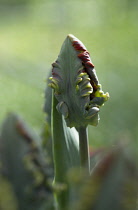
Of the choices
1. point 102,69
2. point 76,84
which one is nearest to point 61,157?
point 76,84

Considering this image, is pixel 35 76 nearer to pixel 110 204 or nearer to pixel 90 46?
pixel 90 46

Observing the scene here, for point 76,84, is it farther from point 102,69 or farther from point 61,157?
point 102,69

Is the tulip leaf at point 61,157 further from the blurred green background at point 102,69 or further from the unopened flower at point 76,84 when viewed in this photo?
the blurred green background at point 102,69

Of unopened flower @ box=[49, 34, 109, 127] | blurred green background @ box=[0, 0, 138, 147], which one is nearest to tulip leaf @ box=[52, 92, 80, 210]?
unopened flower @ box=[49, 34, 109, 127]

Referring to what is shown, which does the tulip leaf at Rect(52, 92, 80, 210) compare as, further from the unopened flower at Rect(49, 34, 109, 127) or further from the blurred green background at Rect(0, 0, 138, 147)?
the blurred green background at Rect(0, 0, 138, 147)

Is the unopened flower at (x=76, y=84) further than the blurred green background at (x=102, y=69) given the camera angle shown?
No

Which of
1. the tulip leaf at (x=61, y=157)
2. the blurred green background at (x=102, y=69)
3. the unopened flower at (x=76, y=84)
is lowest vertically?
the tulip leaf at (x=61, y=157)

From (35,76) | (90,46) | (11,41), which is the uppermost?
(11,41)

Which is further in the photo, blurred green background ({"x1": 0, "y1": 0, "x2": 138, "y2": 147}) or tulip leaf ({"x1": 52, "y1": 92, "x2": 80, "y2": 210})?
blurred green background ({"x1": 0, "y1": 0, "x2": 138, "y2": 147})

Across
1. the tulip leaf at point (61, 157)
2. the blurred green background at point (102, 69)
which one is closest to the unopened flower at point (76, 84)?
the tulip leaf at point (61, 157)

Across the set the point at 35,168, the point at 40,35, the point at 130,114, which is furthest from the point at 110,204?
the point at 40,35

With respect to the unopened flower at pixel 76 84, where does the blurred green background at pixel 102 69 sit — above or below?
above
